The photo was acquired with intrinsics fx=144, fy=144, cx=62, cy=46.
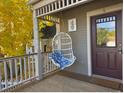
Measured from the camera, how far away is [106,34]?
4102mm

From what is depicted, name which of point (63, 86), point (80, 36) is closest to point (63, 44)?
point (80, 36)

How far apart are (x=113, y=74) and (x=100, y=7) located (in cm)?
190

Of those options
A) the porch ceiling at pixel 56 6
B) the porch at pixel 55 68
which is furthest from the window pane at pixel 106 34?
the porch ceiling at pixel 56 6

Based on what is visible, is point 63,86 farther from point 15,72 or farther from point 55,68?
point 55,68

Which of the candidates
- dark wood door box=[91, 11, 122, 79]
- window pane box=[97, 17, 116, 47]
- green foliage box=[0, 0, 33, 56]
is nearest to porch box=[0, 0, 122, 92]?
dark wood door box=[91, 11, 122, 79]

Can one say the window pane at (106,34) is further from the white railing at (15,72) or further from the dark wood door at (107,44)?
the white railing at (15,72)

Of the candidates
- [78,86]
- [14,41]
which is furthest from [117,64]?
[14,41]

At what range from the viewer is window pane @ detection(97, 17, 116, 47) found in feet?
12.8

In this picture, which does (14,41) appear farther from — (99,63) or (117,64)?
(117,64)

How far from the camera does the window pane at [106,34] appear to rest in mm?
3902

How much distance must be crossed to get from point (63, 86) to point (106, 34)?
1.89m

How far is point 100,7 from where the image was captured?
4.04 m

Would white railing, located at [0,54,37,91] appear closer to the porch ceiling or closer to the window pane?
the porch ceiling

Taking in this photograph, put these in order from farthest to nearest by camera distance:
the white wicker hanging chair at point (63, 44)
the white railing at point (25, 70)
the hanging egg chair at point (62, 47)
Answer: the white wicker hanging chair at point (63, 44) < the hanging egg chair at point (62, 47) < the white railing at point (25, 70)
